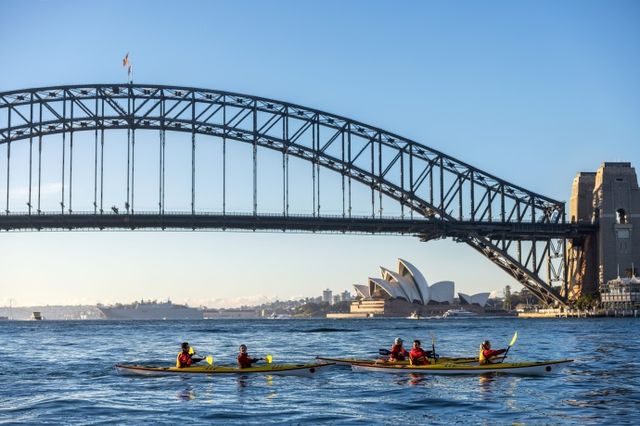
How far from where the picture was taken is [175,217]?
104500mm

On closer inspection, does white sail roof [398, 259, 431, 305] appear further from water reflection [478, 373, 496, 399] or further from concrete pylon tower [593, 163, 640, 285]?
water reflection [478, 373, 496, 399]

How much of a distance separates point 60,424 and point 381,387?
1239 centimetres

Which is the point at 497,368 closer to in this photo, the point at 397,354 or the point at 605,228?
the point at 397,354

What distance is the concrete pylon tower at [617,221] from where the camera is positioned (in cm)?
12331

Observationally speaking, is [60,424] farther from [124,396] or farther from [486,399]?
[486,399]

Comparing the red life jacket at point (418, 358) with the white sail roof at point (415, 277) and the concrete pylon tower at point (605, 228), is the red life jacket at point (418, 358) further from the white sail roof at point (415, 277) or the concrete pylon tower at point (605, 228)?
the white sail roof at point (415, 277)

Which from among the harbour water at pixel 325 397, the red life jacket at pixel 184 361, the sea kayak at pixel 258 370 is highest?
the red life jacket at pixel 184 361

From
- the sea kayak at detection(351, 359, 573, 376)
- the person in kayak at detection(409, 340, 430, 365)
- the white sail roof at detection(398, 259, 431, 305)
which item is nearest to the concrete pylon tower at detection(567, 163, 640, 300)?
the white sail roof at detection(398, 259, 431, 305)

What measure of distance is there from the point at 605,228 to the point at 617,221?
1.97 m

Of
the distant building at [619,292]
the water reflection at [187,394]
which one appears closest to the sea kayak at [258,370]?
the water reflection at [187,394]

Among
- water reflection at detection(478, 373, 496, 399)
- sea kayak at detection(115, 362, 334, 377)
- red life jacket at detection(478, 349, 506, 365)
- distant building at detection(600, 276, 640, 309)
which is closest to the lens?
water reflection at detection(478, 373, 496, 399)

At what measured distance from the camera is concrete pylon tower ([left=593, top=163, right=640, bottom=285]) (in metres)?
123

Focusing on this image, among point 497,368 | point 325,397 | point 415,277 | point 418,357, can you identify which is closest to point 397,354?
point 418,357

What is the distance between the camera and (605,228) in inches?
4857
